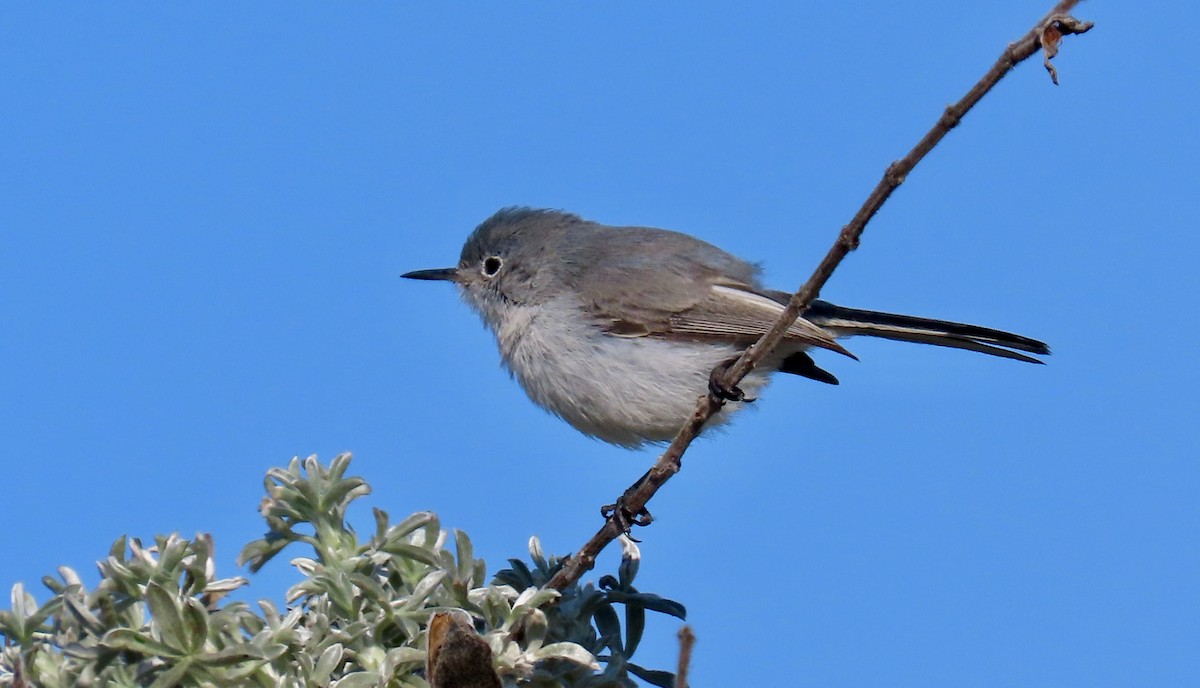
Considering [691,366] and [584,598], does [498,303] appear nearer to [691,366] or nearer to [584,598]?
[691,366]

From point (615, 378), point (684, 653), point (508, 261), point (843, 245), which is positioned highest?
point (508, 261)

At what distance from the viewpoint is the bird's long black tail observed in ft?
11.7

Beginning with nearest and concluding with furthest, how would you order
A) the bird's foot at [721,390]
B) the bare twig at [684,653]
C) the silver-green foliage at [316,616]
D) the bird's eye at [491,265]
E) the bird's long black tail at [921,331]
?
1. the bare twig at [684,653]
2. the silver-green foliage at [316,616]
3. the bird's foot at [721,390]
4. the bird's long black tail at [921,331]
5. the bird's eye at [491,265]

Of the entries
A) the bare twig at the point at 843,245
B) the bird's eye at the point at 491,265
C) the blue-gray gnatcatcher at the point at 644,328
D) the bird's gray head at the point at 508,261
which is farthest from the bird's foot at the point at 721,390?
the bird's eye at the point at 491,265

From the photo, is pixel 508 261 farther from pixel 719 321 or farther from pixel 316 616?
pixel 316 616

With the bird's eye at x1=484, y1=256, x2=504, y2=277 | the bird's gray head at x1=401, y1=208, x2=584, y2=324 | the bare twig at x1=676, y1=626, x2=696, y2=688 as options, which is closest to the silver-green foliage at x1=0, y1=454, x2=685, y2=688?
the bare twig at x1=676, y1=626, x2=696, y2=688

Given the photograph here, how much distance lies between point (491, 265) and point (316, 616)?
2747 millimetres

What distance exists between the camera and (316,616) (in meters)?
2.26

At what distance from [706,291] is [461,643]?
2.56 m

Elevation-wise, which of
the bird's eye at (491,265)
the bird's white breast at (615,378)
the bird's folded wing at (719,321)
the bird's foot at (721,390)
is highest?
the bird's eye at (491,265)

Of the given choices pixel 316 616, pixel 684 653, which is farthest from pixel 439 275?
pixel 684 653

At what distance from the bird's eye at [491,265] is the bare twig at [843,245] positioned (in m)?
1.93

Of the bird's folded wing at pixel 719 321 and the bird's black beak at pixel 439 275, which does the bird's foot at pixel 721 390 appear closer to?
the bird's folded wing at pixel 719 321

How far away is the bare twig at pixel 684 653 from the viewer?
134 cm
